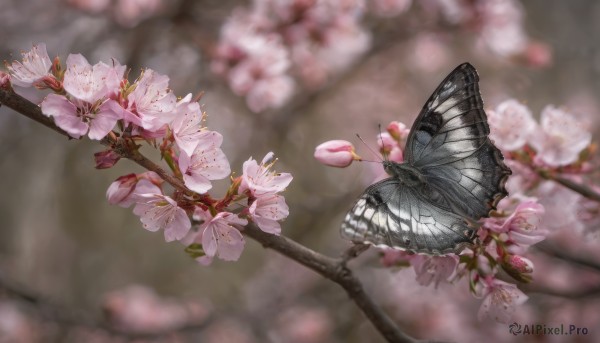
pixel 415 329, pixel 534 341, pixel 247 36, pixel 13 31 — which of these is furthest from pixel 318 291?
pixel 13 31

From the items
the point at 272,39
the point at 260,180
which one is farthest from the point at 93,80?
the point at 272,39

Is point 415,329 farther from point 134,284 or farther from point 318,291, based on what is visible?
point 134,284

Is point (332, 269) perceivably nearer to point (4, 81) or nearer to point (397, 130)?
point (397, 130)

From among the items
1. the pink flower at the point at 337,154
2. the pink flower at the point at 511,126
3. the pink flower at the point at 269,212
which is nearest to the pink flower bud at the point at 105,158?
the pink flower at the point at 269,212

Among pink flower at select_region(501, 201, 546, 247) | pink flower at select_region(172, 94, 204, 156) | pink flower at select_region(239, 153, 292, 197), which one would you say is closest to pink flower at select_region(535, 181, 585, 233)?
pink flower at select_region(501, 201, 546, 247)

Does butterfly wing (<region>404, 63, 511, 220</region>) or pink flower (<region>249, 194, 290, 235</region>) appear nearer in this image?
pink flower (<region>249, 194, 290, 235</region>)

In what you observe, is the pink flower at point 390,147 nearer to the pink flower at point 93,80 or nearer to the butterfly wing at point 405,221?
the butterfly wing at point 405,221

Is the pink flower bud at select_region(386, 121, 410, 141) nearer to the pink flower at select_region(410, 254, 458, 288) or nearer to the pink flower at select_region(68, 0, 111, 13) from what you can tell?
the pink flower at select_region(410, 254, 458, 288)
